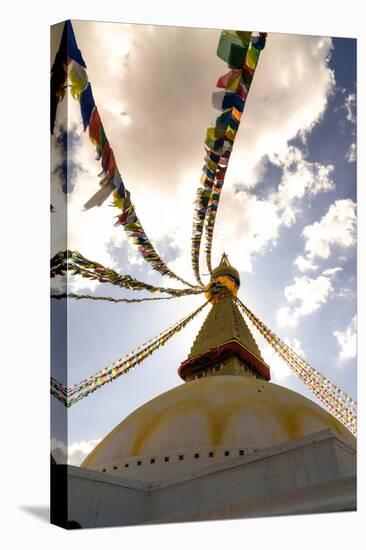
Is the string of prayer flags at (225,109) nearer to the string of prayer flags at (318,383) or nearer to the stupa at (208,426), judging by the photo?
the stupa at (208,426)

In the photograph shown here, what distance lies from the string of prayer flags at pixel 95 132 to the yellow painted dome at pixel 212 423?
321 cm

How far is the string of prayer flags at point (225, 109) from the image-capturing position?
33.5 ft

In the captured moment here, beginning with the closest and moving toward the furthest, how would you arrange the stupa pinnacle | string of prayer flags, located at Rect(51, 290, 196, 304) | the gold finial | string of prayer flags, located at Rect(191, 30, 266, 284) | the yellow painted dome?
string of prayer flags, located at Rect(51, 290, 196, 304)
string of prayer flags, located at Rect(191, 30, 266, 284)
the gold finial
the yellow painted dome
the stupa pinnacle

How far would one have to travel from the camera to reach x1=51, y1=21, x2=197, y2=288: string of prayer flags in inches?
359

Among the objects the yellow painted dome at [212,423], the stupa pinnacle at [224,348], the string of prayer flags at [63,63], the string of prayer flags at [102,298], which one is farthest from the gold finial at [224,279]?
the string of prayer flags at [63,63]

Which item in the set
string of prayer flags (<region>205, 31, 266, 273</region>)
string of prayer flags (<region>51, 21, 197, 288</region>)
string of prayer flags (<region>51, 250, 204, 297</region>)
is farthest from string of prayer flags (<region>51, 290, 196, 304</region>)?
string of prayer flags (<region>205, 31, 266, 273</region>)

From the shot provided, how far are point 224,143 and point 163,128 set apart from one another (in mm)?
883

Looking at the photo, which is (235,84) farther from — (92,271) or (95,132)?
(92,271)

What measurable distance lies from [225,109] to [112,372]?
4.09 m

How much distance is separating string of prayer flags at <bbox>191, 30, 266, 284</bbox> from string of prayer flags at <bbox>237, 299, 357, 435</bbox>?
102 inches

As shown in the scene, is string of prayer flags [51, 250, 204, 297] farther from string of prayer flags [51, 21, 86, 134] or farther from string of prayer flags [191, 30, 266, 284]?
string of prayer flags [51, 21, 86, 134]


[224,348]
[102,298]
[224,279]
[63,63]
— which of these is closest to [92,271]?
[102,298]

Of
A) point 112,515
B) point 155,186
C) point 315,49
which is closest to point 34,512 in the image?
point 112,515

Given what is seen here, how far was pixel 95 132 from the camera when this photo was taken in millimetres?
9711
